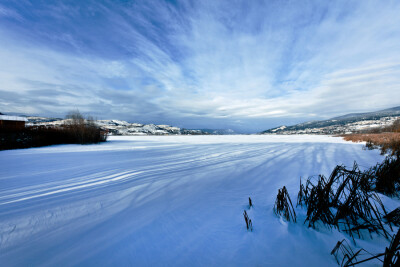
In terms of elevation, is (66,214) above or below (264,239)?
above

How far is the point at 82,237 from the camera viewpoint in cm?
160

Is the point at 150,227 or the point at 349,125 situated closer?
the point at 150,227

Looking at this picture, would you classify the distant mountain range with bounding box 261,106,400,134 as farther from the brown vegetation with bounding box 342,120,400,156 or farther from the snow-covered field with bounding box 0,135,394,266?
the snow-covered field with bounding box 0,135,394,266

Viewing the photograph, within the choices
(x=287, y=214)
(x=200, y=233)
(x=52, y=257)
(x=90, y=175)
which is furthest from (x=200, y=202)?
(x=90, y=175)

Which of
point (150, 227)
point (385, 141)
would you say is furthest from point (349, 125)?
point (150, 227)

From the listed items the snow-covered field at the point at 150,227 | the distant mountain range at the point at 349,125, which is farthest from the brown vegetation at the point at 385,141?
the distant mountain range at the point at 349,125

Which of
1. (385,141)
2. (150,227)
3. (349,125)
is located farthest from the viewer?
(349,125)

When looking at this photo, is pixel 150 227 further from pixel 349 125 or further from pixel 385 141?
pixel 349 125

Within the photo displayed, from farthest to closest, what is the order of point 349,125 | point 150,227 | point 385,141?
point 349,125
point 385,141
point 150,227

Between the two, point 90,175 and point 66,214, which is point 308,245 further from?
point 90,175

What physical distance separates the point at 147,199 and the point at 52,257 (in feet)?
4.00

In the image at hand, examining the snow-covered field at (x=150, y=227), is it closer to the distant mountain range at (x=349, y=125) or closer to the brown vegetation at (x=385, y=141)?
the brown vegetation at (x=385, y=141)

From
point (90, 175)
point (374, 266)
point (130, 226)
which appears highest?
point (90, 175)

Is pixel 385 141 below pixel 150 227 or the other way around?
below
